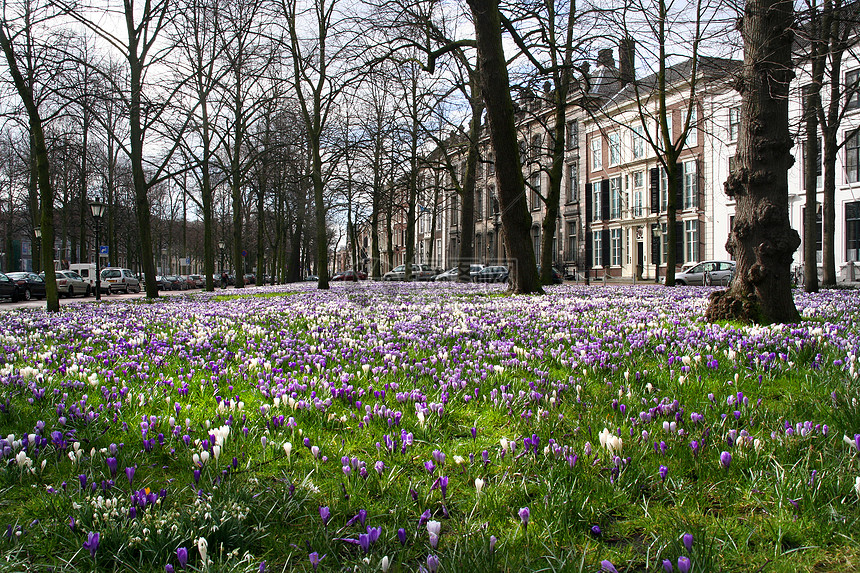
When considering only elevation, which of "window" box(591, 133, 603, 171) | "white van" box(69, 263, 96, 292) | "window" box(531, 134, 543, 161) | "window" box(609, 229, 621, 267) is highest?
"window" box(591, 133, 603, 171)

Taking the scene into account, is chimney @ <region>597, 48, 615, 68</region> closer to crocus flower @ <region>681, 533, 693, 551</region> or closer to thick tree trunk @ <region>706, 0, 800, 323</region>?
thick tree trunk @ <region>706, 0, 800, 323</region>

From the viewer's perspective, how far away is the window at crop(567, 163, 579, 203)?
1887 inches

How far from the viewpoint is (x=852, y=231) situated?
2911 centimetres

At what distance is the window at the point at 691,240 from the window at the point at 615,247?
613 cm

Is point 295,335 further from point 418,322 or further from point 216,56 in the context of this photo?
point 216,56

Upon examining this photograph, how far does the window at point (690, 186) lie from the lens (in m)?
37.1

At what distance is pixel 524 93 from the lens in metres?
16.4

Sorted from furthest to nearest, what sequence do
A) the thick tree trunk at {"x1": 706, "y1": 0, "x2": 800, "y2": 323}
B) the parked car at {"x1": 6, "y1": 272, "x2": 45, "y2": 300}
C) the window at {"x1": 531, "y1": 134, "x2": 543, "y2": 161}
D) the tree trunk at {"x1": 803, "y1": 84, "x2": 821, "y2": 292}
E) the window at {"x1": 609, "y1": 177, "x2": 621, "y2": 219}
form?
the window at {"x1": 609, "y1": 177, "x2": 621, "y2": 219}
the parked car at {"x1": 6, "y1": 272, "x2": 45, "y2": 300}
the window at {"x1": 531, "y1": 134, "x2": 543, "y2": 161}
the tree trunk at {"x1": 803, "y1": 84, "x2": 821, "y2": 292}
the thick tree trunk at {"x1": 706, "y1": 0, "x2": 800, "y2": 323}

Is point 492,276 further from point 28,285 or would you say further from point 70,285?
point 28,285

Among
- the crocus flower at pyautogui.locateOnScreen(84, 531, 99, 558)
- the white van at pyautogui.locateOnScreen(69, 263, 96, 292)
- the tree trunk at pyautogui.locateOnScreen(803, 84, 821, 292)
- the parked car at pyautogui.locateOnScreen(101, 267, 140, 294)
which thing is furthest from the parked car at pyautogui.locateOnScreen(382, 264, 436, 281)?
the crocus flower at pyautogui.locateOnScreen(84, 531, 99, 558)

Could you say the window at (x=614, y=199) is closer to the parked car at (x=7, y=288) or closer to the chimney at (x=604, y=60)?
the chimney at (x=604, y=60)

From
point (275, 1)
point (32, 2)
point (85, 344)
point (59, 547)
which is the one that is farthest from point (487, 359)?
point (275, 1)

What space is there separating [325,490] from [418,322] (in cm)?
551

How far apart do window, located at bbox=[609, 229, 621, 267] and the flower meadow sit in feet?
133
